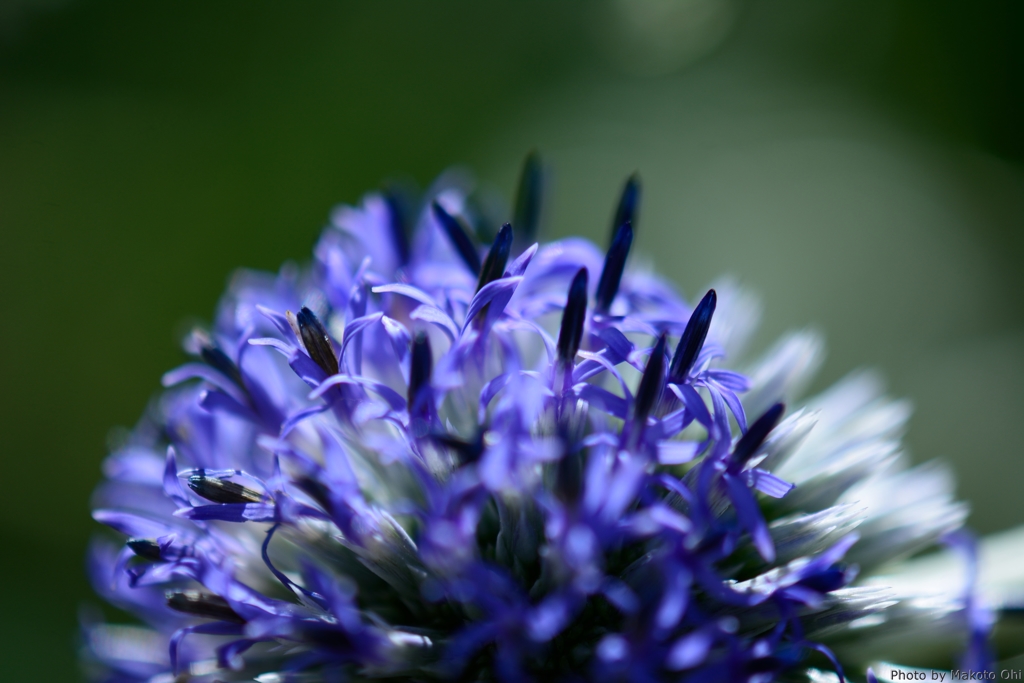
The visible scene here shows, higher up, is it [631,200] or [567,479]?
[631,200]

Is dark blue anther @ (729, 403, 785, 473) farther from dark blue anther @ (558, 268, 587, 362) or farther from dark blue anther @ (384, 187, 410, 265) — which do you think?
dark blue anther @ (384, 187, 410, 265)

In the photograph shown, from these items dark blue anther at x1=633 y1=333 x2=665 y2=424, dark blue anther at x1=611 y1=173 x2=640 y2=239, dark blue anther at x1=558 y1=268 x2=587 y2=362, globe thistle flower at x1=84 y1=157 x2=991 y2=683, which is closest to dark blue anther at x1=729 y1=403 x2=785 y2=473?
globe thistle flower at x1=84 y1=157 x2=991 y2=683

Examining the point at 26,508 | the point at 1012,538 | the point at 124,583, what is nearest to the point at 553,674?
the point at 124,583

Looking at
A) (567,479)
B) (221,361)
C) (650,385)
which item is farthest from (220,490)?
(650,385)

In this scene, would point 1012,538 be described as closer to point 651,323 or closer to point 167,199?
point 651,323

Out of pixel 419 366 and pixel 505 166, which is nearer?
pixel 419 366

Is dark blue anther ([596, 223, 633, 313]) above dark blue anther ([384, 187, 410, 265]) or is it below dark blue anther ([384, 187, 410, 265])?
below

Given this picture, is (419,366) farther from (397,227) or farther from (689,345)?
(397,227)

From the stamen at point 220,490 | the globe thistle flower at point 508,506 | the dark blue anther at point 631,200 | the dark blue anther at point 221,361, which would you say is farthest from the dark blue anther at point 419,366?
the dark blue anther at point 631,200
